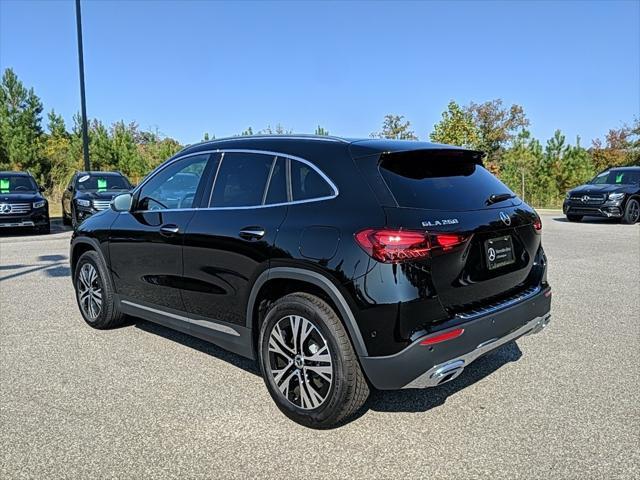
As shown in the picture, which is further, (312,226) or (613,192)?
(613,192)

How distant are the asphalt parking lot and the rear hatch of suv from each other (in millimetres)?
753

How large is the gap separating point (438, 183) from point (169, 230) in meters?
2.05

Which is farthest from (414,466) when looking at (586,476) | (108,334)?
(108,334)

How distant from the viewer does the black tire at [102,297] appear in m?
5.09

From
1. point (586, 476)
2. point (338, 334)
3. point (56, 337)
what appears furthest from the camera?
point (56, 337)

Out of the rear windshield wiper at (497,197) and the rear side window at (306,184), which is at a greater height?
the rear side window at (306,184)

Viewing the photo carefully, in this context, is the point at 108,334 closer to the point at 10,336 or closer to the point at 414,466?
the point at 10,336

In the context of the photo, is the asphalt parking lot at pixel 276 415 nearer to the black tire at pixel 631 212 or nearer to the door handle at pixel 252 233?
the door handle at pixel 252 233

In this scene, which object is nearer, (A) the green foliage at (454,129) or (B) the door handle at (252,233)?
(B) the door handle at (252,233)

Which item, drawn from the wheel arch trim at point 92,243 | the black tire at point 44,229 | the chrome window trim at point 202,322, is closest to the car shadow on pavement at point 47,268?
the wheel arch trim at point 92,243

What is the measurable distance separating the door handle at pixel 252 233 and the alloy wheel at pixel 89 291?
229 centimetres

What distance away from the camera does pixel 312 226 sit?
3.20 metres

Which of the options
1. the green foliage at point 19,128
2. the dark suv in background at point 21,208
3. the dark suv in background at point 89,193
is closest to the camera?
the dark suv in background at point 21,208

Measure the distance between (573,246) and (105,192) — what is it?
39.1 ft
